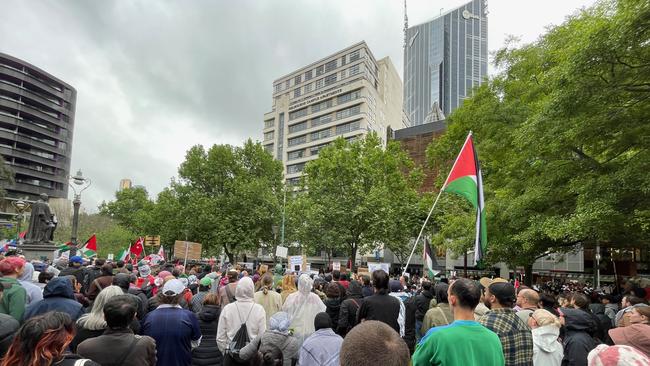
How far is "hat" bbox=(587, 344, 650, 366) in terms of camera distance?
204 centimetres

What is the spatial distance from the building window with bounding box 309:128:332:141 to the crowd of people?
63195mm

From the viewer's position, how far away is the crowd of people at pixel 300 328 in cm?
242

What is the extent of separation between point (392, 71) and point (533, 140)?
78.9 metres

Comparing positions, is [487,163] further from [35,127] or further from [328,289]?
[35,127]

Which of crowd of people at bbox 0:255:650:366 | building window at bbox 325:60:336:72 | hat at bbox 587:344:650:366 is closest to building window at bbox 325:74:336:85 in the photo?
building window at bbox 325:60:336:72

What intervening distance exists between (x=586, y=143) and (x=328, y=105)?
6240 cm

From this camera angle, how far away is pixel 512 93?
57.4ft

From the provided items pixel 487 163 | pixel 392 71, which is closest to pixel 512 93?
pixel 487 163

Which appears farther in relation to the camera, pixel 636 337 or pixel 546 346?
pixel 546 346

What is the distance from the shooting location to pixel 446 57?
13738cm

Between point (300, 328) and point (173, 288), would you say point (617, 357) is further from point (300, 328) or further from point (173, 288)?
point (300, 328)

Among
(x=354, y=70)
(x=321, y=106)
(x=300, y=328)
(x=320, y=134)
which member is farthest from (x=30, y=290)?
(x=354, y=70)

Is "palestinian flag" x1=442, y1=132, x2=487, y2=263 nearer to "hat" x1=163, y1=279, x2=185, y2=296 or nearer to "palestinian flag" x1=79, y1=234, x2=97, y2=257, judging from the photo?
"hat" x1=163, y1=279, x2=185, y2=296

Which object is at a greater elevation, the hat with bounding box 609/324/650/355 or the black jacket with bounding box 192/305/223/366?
the hat with bounding box 609/324/650/355
